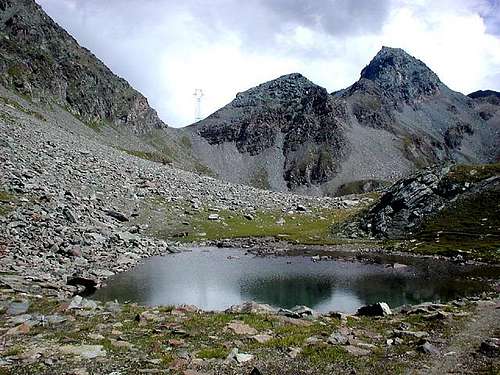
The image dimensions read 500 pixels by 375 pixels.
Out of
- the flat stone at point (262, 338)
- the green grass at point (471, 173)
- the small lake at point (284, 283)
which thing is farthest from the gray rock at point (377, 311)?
the green grass at point (471, 173)

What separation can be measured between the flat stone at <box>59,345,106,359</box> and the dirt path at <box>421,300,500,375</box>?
14.1m

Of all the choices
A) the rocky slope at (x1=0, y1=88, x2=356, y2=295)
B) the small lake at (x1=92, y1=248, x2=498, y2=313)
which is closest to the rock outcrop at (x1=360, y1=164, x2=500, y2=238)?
the small lake at (x1=92, y1=248, x2=498, y2=313)

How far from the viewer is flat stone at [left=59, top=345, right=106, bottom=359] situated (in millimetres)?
20484

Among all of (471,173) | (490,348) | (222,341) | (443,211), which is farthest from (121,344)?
(471,173)

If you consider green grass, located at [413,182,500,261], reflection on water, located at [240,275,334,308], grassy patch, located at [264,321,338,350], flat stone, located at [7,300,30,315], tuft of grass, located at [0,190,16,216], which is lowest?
reflection on water, located at [240,275,334,308]

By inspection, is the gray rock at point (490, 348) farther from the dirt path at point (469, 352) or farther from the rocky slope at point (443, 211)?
the rocky slope at point (443, 211)

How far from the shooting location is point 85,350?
68.9 feet

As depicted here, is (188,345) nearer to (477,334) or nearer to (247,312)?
(247,312)

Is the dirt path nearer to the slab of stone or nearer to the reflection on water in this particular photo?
the slab of stone

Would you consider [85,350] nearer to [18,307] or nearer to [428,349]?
[18,307]

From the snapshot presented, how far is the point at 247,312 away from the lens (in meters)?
30.6

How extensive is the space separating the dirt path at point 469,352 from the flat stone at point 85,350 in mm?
14143

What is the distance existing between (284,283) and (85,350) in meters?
38.2

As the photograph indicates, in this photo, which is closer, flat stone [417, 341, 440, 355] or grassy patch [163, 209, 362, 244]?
flat stone [417, 341, 440, 355]
